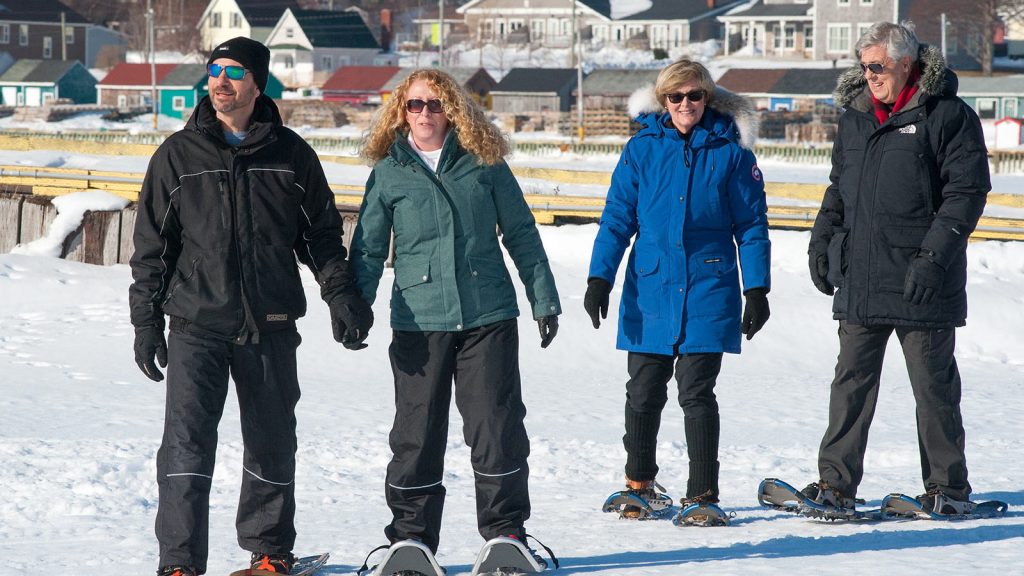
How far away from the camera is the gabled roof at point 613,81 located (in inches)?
2014

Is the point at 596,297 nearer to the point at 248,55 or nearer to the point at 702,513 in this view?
the point at 702,513

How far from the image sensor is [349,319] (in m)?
4.03

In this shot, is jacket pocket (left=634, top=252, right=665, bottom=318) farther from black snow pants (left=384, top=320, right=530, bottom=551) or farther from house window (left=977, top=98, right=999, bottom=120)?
house window (left=977, top=98, right=999, bottom=120)

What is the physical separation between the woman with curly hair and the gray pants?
1372 millimetres

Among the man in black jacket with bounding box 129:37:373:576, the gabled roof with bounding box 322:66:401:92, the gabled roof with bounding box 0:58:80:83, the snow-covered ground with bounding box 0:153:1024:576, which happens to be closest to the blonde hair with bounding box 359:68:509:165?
the man in black jacket with bounding box 129:37:373:576

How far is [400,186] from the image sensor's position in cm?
417

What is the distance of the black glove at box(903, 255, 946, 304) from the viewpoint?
462cm

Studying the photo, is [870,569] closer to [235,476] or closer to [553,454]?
[553,454]

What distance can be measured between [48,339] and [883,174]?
6.44 metres

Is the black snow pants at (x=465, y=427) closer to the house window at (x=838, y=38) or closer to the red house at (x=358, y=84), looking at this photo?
the red house at (x=358, y=84)

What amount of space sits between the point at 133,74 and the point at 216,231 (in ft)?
197

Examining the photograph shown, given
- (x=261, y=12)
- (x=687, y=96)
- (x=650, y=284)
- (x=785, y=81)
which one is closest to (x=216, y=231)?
(x=650, y=284)

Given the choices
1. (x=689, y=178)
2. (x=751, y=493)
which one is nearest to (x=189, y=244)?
(x=689, y=178)


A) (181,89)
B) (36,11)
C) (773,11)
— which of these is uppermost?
(36,11)
